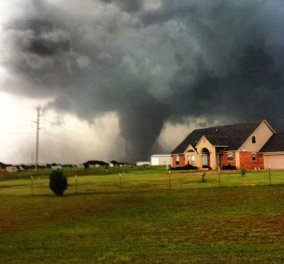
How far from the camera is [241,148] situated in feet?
222

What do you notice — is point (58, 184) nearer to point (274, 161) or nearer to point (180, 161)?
point (274, 161)

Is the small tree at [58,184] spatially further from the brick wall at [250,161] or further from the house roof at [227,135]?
the brick wall at [250,161]

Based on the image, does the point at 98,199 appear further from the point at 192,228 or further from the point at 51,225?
the point at 192,228

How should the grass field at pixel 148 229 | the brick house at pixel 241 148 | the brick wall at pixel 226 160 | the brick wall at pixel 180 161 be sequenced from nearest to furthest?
the grass field at pixel 148 229
the brick house at pixel 241 148
the brick wall at pixel 226 160
the brick wall at pixel 180 161

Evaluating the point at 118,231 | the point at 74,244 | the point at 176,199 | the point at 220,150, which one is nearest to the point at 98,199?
the point at 176,199

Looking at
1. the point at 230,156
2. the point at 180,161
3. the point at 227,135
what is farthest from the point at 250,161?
the point at 180,161

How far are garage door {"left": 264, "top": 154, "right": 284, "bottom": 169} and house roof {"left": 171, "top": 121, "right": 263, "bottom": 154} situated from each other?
5.14m

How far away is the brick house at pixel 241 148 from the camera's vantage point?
222 feet

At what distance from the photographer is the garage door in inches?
2603

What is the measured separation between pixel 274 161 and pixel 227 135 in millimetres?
9966

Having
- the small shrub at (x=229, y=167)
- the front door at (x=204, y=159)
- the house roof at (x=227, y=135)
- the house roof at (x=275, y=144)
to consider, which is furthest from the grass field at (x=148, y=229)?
the front door at (x=204, y=159)

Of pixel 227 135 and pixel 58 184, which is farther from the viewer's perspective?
pixel 227 135

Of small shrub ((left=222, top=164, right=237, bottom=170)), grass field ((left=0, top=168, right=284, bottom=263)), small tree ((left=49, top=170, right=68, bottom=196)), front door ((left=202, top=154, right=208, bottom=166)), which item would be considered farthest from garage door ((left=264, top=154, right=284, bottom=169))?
small tree ((left=49, top=170, right=68, bottom=196))

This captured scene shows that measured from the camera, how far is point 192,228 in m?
16.2
